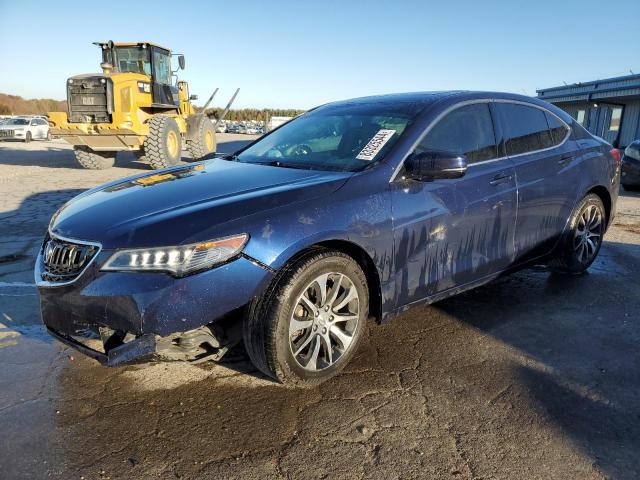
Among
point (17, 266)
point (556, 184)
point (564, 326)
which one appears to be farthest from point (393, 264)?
point (17, 266)

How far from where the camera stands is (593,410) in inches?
106

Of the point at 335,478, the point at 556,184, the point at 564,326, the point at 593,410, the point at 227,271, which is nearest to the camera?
the point at 335,478

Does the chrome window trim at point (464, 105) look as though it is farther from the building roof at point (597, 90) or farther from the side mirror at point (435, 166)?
the building roof at point (597, 90)

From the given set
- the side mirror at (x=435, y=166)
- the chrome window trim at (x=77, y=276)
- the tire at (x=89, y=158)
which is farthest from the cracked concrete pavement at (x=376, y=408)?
the tire at (x=89, y=158)

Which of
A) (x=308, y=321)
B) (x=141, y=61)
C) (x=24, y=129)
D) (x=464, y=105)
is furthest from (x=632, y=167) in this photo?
(x=24, y=129)

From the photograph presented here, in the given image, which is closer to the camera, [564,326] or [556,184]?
[564,326]

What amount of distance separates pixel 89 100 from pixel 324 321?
39.8 ft

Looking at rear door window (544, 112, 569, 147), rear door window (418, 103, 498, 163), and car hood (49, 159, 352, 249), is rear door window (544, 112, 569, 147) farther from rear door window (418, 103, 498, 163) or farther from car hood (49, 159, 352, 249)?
car hood (49, 159, 352, 249)

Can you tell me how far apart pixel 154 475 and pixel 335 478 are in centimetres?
77

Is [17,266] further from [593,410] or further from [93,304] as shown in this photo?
[593,410]

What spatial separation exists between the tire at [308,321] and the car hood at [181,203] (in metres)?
0.38

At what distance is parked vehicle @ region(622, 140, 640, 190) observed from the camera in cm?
1088

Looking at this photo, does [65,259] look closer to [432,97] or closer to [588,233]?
[432,97]

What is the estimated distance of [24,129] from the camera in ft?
92.6
